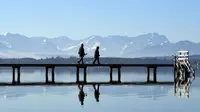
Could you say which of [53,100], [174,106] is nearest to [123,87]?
[53,100]

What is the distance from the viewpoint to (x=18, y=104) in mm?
40594

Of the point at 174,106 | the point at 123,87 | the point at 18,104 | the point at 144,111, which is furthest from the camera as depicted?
the point at 123,87

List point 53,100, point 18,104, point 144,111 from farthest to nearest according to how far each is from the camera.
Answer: point 53,100 < point 18,104 < point 144,111

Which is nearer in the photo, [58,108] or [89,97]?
[58,108]

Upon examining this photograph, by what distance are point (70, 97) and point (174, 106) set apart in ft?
34.1

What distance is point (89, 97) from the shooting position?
43594 mm

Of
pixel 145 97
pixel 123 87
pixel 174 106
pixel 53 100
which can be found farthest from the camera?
pixel 123 87

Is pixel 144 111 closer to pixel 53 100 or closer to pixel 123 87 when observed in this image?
pixel 53 100

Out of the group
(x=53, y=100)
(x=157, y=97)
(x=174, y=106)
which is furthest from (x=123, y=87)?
(x=174, y=106)

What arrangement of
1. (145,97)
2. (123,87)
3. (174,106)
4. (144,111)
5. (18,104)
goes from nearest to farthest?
(144,111) < (174,106) < (18,104) < (145,97) < (123,87)

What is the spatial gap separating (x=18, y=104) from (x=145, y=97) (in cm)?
1069

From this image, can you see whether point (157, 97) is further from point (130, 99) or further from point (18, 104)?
point (18, 104)

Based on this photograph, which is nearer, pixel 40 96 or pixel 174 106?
pixel 174 106

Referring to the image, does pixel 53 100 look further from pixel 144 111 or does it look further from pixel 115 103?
pixel 144 111
